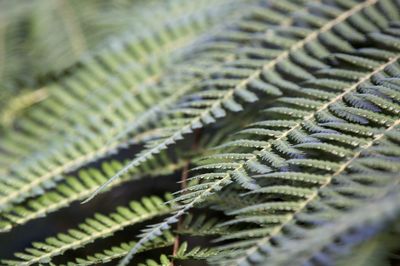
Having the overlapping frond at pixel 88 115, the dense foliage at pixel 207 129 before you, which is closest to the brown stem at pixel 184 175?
the dense foliage at pixel 207 129

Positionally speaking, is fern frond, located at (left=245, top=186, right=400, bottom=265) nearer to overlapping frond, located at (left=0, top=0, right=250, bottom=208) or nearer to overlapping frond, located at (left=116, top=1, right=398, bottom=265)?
overlapping frond, located at (left=116, top=1, right=398, bottom=265)

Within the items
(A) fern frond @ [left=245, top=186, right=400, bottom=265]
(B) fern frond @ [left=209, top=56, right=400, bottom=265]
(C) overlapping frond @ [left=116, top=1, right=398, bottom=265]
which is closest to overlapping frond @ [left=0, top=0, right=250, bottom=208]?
(C) overlapping frond @ [left=116, top=1, right=398, bottom=265]

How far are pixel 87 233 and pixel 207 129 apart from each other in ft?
1.27

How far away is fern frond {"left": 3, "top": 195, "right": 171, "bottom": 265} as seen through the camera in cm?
81

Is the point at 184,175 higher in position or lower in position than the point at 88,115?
lower

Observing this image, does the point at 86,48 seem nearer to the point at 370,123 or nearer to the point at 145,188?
the point at 145,188

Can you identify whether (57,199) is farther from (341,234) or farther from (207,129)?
(341,234)

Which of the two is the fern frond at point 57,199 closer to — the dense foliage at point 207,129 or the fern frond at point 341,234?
the dense foliage at point 207,129

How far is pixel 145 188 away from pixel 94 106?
0.89 feet

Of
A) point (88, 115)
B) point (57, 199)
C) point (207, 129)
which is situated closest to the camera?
point (57, 199)

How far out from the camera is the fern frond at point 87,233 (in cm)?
81

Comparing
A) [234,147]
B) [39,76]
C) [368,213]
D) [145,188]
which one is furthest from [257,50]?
[39,76]

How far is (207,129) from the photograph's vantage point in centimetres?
113

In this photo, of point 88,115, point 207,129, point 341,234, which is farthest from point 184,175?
point 341,234
